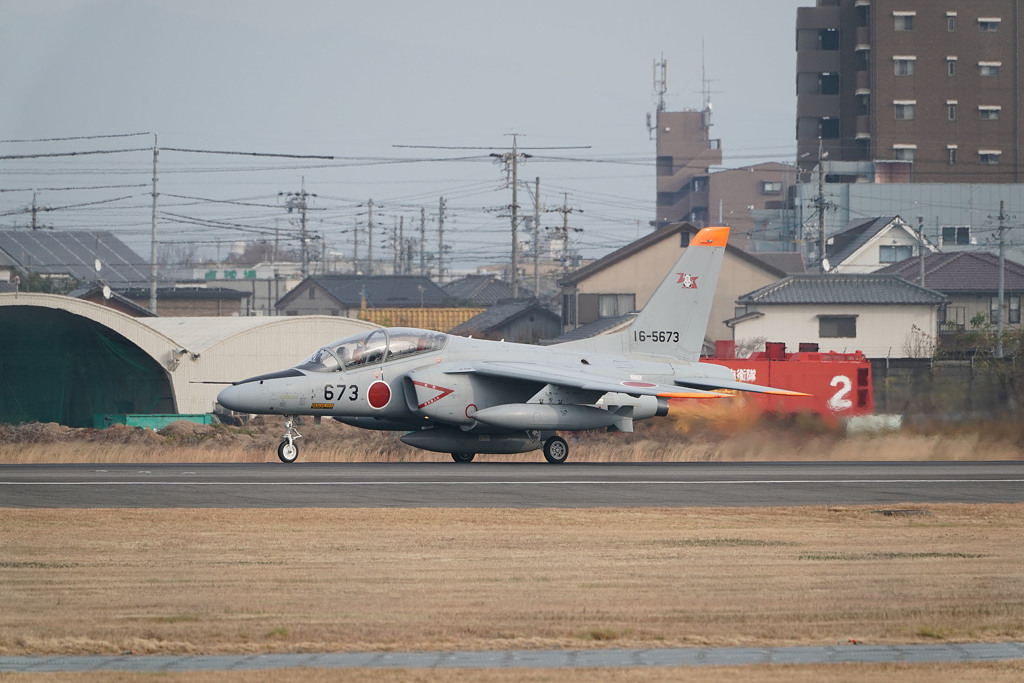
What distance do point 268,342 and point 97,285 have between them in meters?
36.6

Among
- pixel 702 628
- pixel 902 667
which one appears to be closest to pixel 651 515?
pixel 702 628

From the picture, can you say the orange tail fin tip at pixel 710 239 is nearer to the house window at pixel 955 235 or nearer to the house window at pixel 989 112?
the house window at pixel 955 235

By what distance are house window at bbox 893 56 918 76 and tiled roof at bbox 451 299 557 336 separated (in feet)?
146

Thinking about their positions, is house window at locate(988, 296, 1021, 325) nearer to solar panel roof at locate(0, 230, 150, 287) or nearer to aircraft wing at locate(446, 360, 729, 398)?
aircraft wing at locate(446, 360, 729, 398)

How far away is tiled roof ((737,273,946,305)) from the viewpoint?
209ft

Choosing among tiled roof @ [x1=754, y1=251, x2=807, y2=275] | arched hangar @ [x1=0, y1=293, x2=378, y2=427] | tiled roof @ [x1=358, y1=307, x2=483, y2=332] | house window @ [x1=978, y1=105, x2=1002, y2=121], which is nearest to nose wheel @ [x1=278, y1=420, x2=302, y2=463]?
arched hangar @ [x1=0, y1=293, x2=378, y2=427]

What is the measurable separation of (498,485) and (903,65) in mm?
96659

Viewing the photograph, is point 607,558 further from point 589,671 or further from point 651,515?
point 589,671

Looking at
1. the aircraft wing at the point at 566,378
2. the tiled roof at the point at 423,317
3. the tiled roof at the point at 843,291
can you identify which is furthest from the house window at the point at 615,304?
the aircraft wing at the point at 566,378

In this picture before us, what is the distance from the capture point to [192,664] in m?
9.85

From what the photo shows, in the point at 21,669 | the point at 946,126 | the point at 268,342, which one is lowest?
the point at 21,669

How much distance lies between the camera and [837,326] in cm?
6500

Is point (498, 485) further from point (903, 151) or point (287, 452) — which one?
point (903, 151)

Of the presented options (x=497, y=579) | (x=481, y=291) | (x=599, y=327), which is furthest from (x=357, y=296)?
(x=497, y=579)
